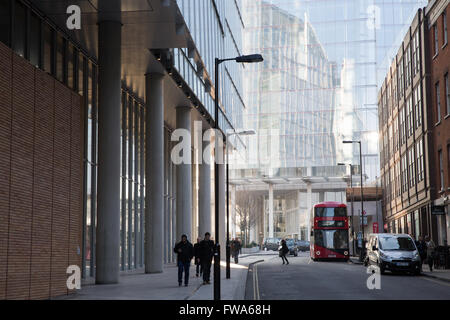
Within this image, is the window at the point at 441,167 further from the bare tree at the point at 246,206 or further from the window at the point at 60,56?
the bare tree at the point at 246,206

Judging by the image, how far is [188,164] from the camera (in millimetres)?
37781

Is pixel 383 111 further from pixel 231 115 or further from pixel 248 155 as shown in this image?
pixel 248 155

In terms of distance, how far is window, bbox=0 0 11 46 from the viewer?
17.5m

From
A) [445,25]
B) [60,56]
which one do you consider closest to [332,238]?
[445,25]

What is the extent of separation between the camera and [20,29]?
1884cm

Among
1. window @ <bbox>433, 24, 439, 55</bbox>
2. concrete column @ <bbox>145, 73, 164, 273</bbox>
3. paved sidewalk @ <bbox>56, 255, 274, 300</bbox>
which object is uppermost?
window @ <bbox>433, 24, 439, 55</bbox>

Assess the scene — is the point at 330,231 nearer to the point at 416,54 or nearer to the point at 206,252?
the point at 416,54

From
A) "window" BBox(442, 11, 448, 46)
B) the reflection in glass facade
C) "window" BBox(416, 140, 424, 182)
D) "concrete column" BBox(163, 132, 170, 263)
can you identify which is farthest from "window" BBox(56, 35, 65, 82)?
the reflection in glass facade

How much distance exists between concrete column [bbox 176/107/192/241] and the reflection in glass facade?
158ft

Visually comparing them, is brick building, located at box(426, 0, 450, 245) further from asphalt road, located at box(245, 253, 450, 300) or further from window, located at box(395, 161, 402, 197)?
window, located at box(395, 161, 402, 197)

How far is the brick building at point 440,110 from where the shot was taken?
3447 centimetres

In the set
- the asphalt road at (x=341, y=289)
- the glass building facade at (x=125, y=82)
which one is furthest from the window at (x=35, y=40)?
the asphalt road at (x=341, y=289)

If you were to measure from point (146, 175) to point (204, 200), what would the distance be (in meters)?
14.0
